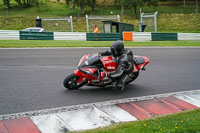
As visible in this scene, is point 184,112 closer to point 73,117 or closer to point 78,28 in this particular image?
point 73,117

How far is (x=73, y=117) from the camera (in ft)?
19.0

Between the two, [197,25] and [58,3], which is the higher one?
[58,3]

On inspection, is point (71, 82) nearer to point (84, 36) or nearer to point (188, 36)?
point (84, 36)

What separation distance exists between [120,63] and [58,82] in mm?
2280

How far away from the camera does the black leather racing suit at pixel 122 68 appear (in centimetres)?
763

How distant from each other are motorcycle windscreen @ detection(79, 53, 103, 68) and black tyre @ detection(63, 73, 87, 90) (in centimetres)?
48

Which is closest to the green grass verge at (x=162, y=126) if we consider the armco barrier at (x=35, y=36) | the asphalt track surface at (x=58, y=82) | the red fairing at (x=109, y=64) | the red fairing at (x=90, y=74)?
the asphalt track surface at (x=58, y=82)

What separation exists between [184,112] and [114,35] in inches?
731

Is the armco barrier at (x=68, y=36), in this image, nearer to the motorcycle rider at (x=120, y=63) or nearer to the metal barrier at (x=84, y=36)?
the metal barrier at (x=84, y=36)

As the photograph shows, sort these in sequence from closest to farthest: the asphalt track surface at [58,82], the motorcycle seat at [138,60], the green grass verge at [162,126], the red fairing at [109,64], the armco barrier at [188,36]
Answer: the green grass verge at [162,126] → the asphalt track surface at [58,82] → the red fairing at [109,64] → the motorcycle seat at [138,60] → the armco barrier at [188,36]

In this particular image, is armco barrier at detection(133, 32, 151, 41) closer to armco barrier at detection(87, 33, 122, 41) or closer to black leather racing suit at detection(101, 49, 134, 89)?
armco barrier at detection(87, 33, 122, 41)

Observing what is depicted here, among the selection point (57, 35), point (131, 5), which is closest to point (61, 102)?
point (57, 35)

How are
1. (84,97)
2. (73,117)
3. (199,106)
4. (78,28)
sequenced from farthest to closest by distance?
(78,28)
(84,97)
(199,106)
(73,117)

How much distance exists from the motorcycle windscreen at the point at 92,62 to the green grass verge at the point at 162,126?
8.37 ft
